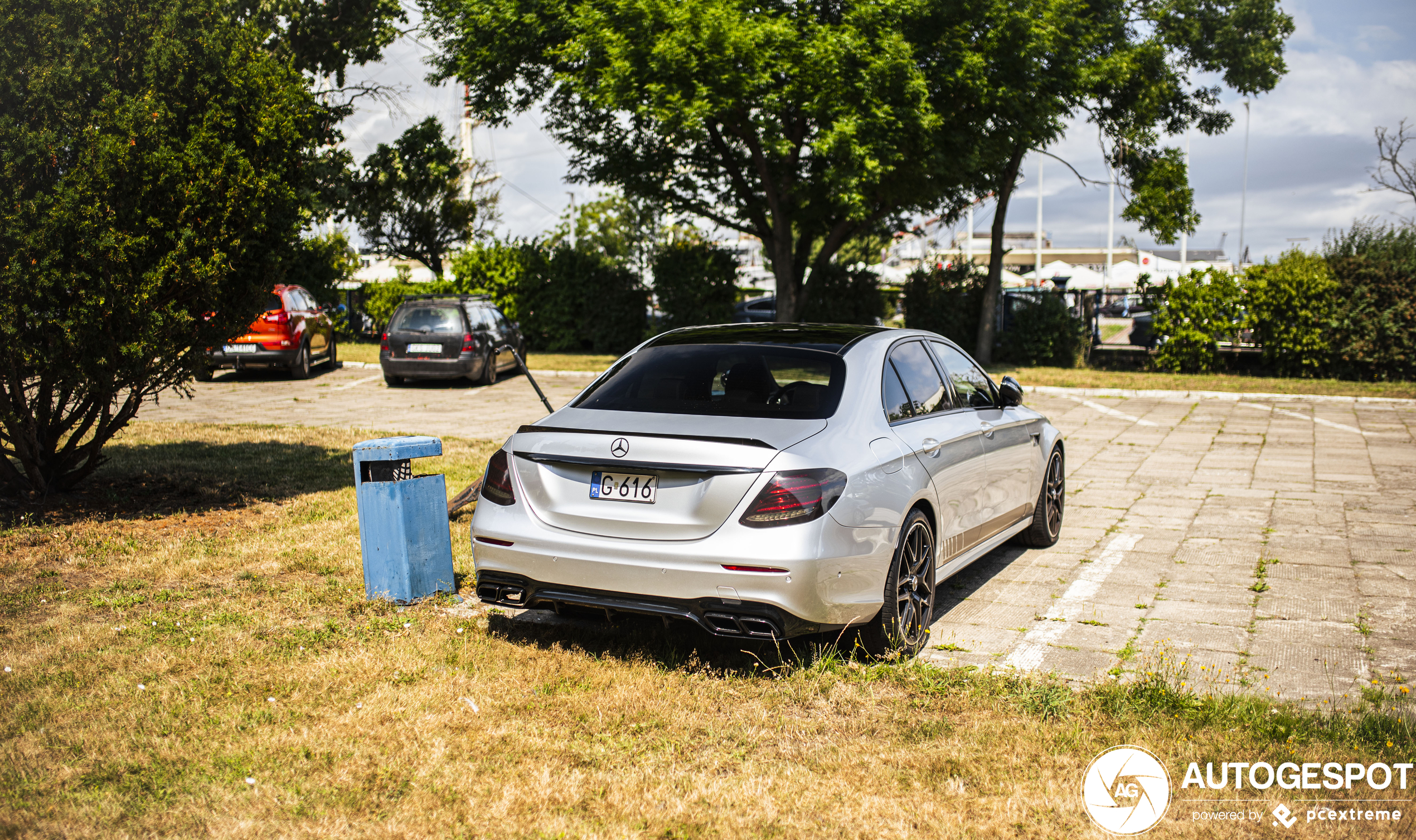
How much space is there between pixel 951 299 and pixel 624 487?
64.2 feet

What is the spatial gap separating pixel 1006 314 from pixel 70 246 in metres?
19.4

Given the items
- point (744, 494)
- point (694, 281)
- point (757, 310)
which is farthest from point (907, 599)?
point (757, 310)

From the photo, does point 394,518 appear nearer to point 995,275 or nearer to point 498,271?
point 995,275

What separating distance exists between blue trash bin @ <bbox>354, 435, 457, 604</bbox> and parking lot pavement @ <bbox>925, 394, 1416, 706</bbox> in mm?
2767

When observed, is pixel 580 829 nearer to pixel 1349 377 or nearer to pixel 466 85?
pixel 1349 377

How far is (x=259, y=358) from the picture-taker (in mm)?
18656

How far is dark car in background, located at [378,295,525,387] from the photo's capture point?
18266 millimetres

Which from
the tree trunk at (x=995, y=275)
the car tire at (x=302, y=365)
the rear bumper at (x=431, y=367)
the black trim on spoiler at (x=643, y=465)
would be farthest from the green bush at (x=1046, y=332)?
the black trim on spoiler at (x=643, y=465)

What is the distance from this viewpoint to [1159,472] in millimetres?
10289

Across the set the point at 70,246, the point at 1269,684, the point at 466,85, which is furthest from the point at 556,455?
the point at 466,85

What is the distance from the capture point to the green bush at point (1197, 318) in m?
20.1

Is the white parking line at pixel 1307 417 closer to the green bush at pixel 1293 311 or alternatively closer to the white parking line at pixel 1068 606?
the green bush at pixel 1293 311

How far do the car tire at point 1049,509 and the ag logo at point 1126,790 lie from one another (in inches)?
130

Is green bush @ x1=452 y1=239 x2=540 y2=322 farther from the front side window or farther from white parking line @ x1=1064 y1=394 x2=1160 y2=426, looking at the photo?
the front side window
